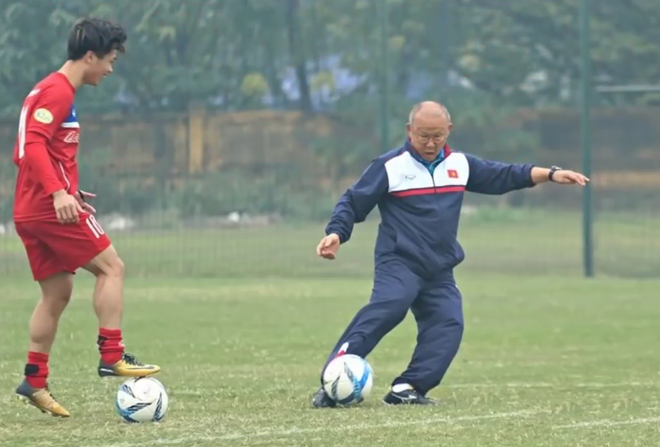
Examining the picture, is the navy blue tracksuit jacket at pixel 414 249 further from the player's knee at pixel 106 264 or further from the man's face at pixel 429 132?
the player's knee at pixel 106 264

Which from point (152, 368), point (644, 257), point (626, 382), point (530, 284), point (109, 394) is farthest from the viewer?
point (644, 257)

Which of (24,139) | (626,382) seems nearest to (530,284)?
(626,382)

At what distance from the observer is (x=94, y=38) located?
764 centimetres

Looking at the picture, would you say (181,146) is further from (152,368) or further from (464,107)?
(152,368)

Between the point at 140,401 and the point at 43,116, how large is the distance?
4.53ft

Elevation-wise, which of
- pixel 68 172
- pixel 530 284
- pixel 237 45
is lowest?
pixel 530 284

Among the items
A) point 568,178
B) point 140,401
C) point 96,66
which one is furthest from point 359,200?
point 140,401

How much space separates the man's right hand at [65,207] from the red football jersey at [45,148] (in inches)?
1.4

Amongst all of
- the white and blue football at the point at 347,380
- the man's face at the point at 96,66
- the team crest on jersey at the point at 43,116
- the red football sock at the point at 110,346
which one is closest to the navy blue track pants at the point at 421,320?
the white and blue football at the point at 347,380

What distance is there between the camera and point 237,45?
21109mm

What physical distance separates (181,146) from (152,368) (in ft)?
43.8

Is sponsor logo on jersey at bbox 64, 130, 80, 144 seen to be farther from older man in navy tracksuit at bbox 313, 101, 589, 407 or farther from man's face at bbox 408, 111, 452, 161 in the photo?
man's face at bbox 408, 111, 452, 161

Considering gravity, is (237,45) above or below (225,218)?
above

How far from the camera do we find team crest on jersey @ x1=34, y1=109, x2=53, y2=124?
7.37 meters
